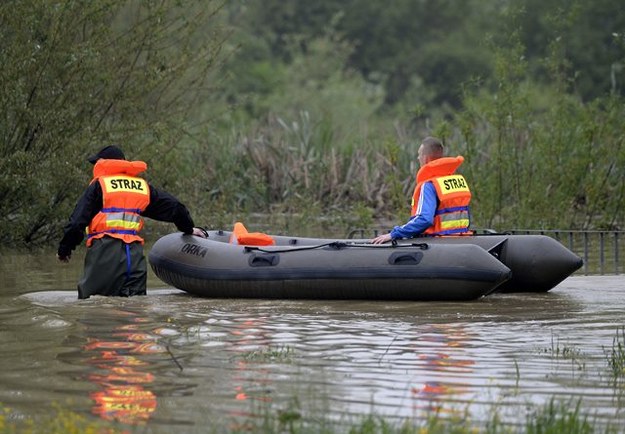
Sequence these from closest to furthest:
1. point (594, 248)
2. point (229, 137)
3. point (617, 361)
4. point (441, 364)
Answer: point (617, 361) → point (441, 364) → point (594, 248) → point (229, 137)

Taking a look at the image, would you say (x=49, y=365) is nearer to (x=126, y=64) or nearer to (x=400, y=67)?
(x=126, y=64)

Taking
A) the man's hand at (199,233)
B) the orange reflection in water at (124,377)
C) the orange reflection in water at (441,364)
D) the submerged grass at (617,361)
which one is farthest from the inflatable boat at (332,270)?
the submerged grass at (617,361)

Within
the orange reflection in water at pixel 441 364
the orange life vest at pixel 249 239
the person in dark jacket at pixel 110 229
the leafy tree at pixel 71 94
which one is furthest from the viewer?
the leafy tree at pixel 71 94

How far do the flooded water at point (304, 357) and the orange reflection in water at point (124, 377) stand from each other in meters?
0.01

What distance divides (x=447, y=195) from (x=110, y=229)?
9.15ft

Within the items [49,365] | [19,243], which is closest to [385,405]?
[49,365]

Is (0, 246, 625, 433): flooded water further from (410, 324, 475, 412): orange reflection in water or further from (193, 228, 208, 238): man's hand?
(193, 228, 208, 238): man's hand

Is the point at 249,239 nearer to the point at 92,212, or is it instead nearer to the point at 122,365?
the point at 92,212

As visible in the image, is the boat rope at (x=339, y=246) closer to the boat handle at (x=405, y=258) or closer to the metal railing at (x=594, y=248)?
the boat handle at (x=405, y=258)

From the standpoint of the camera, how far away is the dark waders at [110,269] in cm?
1076

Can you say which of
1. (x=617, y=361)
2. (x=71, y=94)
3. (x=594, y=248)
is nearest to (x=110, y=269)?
(x=71, y=94)

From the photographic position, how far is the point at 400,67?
2399 inches

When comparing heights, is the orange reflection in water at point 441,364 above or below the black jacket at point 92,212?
below

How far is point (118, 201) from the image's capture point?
10.8 m
